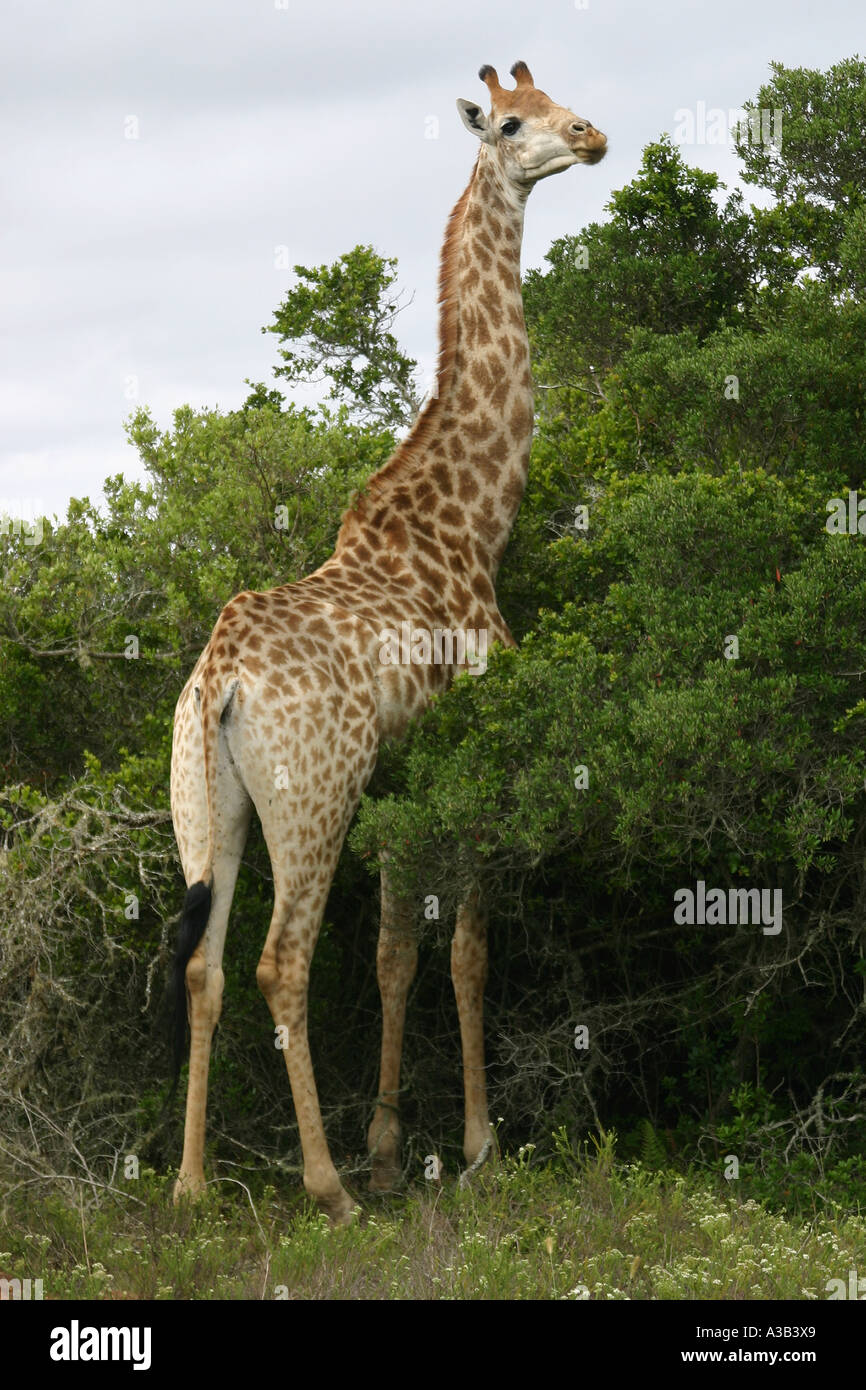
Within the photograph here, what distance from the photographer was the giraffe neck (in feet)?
33.5

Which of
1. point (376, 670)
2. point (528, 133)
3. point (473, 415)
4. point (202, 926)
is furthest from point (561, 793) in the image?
point (528, 133)

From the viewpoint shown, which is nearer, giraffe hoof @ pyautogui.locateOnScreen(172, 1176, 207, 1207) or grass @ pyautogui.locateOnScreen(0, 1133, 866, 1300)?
grass @ pyautogui.locateOnScreen(0, 1133, 866, 1300)

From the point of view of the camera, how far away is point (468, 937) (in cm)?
955

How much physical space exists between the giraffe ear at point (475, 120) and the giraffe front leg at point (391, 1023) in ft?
16.6

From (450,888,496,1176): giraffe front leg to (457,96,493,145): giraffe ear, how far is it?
5.02 meters

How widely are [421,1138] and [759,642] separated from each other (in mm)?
3769

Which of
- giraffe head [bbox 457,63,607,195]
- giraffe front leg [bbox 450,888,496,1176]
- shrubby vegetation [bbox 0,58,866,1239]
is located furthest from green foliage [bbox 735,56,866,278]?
giraffe front leg [bbox 450,888,496,1176]

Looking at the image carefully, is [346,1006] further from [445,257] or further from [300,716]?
[445,257]

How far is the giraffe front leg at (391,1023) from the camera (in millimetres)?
9391

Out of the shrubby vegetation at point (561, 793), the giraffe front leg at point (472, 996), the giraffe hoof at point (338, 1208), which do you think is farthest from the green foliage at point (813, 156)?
the giraffe hoof at point (338, 1208)

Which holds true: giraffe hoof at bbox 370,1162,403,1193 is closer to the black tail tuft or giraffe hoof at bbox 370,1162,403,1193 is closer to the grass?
the grass

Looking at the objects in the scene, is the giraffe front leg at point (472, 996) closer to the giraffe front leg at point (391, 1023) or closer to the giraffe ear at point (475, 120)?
the giraffe front leg at point (391, 1023)

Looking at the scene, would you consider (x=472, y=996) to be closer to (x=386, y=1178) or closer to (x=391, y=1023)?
(x=391, y=1023)

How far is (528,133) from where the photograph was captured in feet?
34.7
